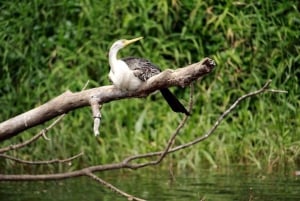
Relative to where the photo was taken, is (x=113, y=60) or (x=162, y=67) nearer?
(x=113, y=60)

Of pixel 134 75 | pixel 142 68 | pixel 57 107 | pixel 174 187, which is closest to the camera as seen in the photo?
pixel 57 107

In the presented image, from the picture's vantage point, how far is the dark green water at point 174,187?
252 inches

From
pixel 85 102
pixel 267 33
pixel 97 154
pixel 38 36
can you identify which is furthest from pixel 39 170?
pixel 85 102

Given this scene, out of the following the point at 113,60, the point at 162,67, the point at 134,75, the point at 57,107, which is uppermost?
the point at 162,67

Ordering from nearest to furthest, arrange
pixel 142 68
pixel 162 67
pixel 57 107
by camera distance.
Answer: pixel 57 107
pixel 142 68
pixel 162 67

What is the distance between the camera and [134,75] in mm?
3988

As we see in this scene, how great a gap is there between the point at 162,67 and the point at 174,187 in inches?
69.8

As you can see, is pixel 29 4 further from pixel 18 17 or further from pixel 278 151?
pixel 278 151

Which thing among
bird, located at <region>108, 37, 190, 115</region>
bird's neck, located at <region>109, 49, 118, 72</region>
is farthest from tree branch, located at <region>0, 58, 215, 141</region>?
bird's neck, located at <region>109, 49, 118, 72</region>

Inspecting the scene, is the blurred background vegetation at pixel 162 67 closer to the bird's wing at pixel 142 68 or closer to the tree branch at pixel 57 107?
the bird's wing at pixel 142 68

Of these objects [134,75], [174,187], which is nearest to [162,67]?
[174,187]

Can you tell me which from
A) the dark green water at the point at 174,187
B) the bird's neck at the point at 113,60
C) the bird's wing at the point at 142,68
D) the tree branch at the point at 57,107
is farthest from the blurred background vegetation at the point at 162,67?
the tree branch at the point at 57,107

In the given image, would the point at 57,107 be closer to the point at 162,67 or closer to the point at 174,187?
the point at 174,187

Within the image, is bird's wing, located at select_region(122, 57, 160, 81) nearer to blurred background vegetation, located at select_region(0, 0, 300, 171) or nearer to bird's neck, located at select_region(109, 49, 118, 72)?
bird's neck, located at select_region(109, 49, 118, 72)
